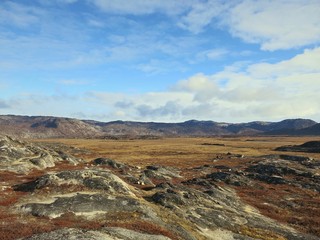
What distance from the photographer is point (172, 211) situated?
4353cm

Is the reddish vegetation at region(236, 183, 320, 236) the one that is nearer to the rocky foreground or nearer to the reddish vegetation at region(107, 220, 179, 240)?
the rocky foreground

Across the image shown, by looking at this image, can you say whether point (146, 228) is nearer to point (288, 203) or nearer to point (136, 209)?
point (136, 209)

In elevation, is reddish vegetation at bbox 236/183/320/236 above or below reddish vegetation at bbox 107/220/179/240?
below

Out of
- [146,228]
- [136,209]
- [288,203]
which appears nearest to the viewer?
[146,228]

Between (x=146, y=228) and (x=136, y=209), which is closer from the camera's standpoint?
(x=146, y=228)

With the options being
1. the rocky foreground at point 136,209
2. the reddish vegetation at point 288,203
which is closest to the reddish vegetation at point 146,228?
the rocky foreground at point 136,209

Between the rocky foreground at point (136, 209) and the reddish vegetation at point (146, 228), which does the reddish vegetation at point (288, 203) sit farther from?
the reddish vegetation at point (146, 228)

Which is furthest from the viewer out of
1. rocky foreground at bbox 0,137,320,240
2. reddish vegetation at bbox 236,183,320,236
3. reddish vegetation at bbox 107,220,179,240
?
reddish vegetation at bbox 236,183,320,236

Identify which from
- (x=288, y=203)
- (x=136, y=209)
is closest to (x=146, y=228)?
(x=136, y=209)

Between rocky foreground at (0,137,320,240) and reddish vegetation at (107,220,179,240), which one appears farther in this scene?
reddish vegetation at (107,220,179,240)

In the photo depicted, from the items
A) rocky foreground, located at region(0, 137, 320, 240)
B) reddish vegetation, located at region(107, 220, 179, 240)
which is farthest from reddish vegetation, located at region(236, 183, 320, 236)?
reddish vegetation, located at region(107, 220, 179, 240)

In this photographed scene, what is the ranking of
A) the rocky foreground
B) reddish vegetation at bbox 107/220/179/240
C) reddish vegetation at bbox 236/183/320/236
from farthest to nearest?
reddish vegetation at bbox 236/183/320/236 < reddish vegetation at bbox 107/220/179/240 < the rocky foreground

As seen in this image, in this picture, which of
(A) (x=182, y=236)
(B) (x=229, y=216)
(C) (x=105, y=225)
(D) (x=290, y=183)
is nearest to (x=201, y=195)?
(B) (x=229, y=216)

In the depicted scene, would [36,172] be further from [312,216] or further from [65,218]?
[312,216]
